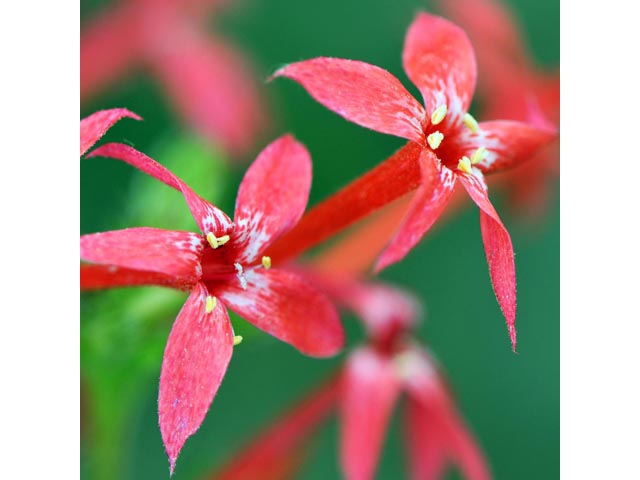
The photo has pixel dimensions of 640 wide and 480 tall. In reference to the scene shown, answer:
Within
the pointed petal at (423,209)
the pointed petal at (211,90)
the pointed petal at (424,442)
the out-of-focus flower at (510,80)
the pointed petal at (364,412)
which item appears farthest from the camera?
the pointed petal at (211,90)

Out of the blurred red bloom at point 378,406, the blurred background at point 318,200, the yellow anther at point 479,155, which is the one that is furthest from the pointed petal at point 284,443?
the yellow anther at point 479,155

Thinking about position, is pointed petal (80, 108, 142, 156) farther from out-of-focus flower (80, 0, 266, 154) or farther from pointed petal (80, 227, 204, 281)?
out-of-focus flower (80, 0, 266, 154)

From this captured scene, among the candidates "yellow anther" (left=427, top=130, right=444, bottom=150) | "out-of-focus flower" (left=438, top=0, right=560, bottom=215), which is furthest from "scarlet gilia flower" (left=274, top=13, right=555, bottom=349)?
"out-of-focus flower" (left=438, top=0, right=560, bottom=215)

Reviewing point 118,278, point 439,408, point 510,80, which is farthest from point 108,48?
point 118,278

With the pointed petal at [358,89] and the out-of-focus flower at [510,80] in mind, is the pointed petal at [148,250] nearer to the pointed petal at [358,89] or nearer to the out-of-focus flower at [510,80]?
the pointed petal at [358,89]

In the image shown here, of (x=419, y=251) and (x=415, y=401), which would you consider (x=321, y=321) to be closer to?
(x=415, y=401)

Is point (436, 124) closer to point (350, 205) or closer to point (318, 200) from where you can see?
point (350, 205)
